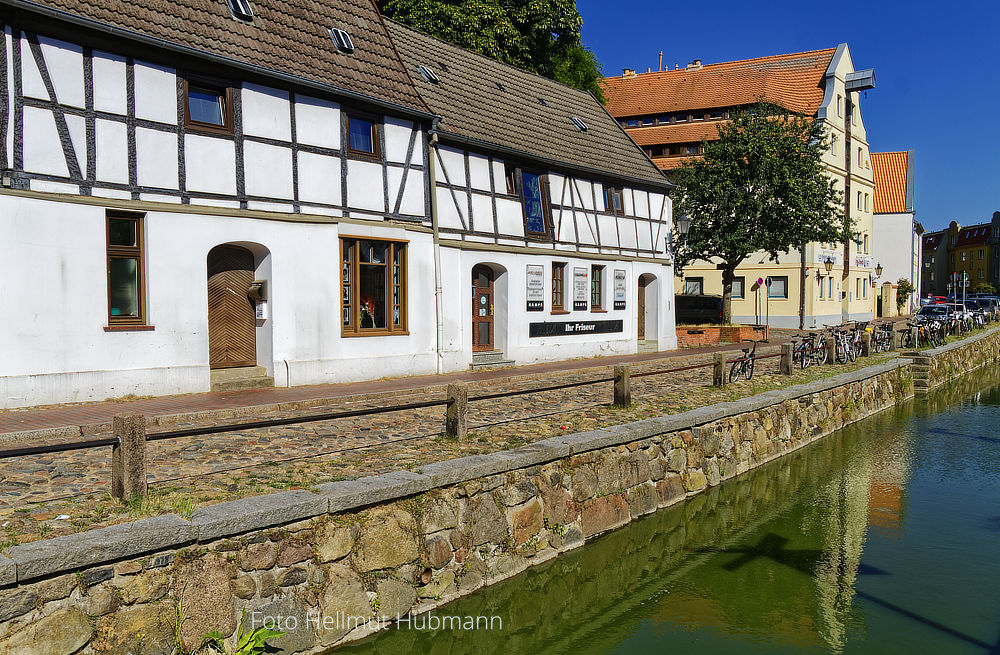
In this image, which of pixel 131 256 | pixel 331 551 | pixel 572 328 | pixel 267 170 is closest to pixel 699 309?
pixel 572 328

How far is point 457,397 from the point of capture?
894cm

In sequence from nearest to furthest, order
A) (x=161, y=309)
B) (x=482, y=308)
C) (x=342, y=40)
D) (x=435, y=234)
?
(x=161, y=309)
(x=342, y=40)
(x=435, y=234)
(x=482, y=308)

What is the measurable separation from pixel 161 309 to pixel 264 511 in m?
7.91

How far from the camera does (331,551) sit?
613 centimetres

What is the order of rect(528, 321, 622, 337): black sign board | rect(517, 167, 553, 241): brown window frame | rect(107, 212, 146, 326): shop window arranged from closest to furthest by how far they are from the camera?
rect(107, 212, 146, 326): shop window → rect(517, 167, 553, 241): brown window frame → rect(528, 321, 622, 337): black sign board

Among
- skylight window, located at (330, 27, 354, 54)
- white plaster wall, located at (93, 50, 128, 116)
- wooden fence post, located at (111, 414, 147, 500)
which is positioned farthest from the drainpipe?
wooden fence post, located at (111, 414, 147, 500)

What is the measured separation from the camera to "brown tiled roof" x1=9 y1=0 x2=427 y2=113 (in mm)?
12200

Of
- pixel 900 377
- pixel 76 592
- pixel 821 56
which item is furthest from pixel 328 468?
pixel 821 56

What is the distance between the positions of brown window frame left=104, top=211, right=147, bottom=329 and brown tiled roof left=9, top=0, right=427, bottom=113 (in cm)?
289

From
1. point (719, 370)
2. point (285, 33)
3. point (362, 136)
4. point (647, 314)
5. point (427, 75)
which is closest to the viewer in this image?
point (719, 370)

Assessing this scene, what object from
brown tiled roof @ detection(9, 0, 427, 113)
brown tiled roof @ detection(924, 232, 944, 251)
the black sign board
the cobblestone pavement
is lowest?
the cobblestone pavement

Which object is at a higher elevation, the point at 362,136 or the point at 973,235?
the point at 973,235

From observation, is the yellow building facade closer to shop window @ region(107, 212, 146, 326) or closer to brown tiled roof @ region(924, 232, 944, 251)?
shop window @ region(107, 212, 146, 326)

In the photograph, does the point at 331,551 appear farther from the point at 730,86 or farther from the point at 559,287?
the point at 730,86
